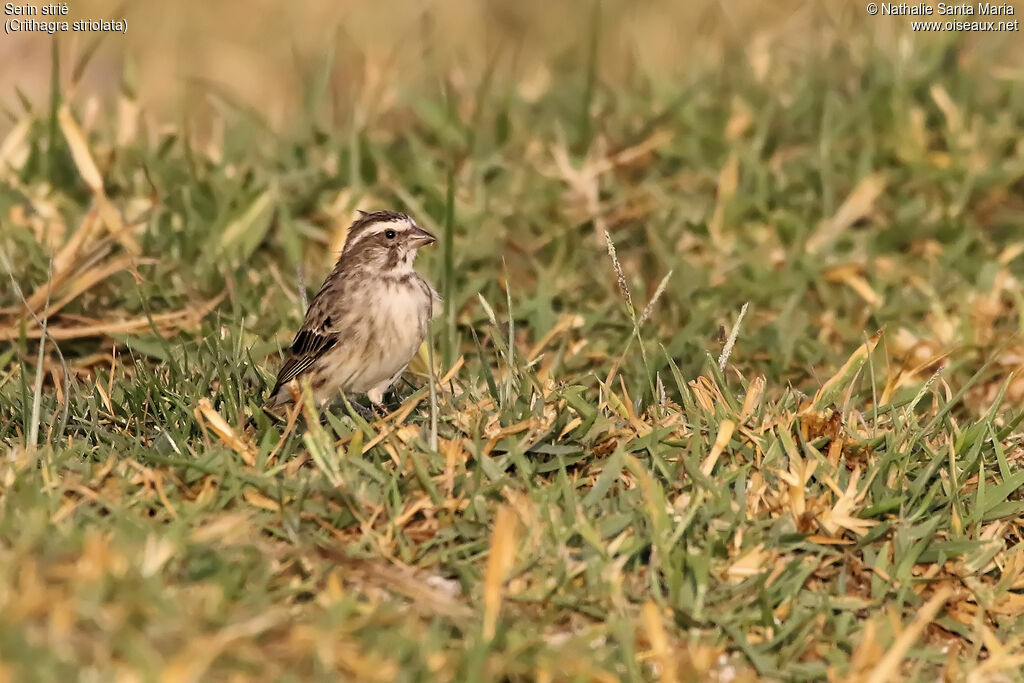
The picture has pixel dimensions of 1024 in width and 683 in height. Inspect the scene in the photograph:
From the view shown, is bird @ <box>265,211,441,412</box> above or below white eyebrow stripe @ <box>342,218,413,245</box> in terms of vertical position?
below

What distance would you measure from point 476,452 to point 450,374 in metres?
0.93

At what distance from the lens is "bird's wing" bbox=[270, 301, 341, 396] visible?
241 inches

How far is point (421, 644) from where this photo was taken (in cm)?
403

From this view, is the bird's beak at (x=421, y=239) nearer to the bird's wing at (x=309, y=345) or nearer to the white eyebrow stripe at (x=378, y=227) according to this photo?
the white eyebrow stripe at (x=378, y=227)

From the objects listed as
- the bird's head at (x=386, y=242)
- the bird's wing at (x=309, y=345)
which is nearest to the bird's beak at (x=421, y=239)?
the bird's head at (x=386, y=242)

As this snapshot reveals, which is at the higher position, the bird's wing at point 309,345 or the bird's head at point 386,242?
the bird's head at point 386,242

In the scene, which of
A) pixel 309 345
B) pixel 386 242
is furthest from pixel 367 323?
pixel 386 242

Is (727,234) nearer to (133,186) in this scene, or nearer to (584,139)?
(584,139)

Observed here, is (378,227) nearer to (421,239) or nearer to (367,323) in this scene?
(421,239)

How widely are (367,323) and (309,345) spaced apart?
0.25 meters

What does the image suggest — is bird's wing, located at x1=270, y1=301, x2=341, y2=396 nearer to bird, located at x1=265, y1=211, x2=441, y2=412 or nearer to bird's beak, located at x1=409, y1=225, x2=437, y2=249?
bird, located at x1=265, y1=211, x2=441, y2=412

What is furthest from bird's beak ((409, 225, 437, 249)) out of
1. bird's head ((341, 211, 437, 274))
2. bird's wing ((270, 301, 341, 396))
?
bird's wing ((270, 301, 341, 396))

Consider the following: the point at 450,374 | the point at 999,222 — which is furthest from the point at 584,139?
the point at 450,374

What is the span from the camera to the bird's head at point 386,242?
648cm
